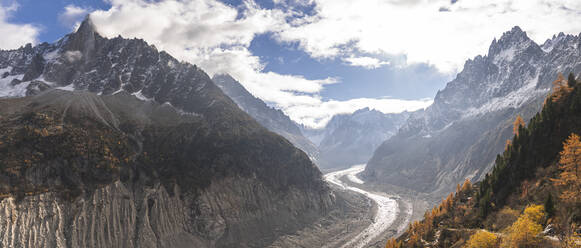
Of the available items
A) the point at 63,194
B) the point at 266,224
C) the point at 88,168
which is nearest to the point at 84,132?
the point at 88,168

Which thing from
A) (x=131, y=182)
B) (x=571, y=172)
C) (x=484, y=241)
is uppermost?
(x=131, y=182)

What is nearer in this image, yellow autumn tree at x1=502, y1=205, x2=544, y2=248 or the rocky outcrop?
yellow autumn tree at x1=502, y1=205, x2=544, y2=248

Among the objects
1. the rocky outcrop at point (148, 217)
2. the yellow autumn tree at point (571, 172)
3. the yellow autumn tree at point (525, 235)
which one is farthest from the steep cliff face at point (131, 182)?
the yellow autumn tree at point (571, 172)

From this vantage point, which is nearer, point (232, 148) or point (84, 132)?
point (84, 132)

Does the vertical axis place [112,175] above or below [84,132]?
below

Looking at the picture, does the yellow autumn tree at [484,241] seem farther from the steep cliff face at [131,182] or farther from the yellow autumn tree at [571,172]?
the steep cliff face at [131,182]

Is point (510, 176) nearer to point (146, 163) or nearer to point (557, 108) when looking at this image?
point (557, 108)

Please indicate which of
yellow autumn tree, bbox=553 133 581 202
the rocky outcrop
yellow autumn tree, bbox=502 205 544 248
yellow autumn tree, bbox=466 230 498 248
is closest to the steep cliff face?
the rocky outcrop

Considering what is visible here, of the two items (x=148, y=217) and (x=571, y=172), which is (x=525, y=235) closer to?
(x=571, y=172)

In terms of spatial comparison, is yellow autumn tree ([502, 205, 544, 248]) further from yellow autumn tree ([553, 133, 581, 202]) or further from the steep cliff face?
the steep cliff face

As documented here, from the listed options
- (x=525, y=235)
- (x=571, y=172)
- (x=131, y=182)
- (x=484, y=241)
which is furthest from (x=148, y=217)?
(x=571, y=172)

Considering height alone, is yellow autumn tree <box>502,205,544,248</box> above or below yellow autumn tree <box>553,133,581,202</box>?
below
